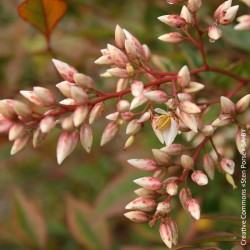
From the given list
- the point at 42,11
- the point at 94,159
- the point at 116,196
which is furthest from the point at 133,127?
the point at 94,159

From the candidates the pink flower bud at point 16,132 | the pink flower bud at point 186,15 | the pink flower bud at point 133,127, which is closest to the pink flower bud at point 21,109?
the pink flower bud at point 16,132

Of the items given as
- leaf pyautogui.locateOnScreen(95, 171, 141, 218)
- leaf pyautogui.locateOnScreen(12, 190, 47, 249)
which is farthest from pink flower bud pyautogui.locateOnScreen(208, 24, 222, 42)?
leaf pyautogui.locateOnScreen(12, 190, 47, 249)

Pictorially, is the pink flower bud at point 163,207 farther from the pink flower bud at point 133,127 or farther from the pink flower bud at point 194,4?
the pink flower bud at point 194,4

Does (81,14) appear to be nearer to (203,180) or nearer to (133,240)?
(133,240)

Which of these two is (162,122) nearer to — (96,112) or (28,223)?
(96,112)

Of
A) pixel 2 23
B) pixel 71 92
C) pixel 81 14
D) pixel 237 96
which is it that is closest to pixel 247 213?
pixel 237 96

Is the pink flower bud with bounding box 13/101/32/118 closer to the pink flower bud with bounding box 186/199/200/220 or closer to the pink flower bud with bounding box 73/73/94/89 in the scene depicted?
the pink flower bud with bounding box 73/73/94/89
